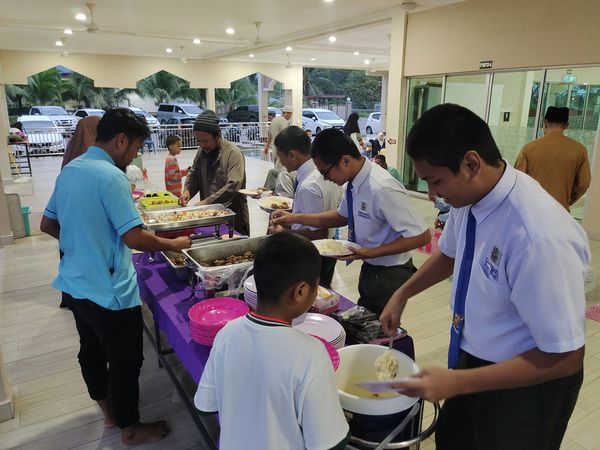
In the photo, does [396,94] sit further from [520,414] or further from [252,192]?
[520,414]

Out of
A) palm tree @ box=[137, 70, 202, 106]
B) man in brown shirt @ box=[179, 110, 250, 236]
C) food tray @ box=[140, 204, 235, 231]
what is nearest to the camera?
food tray @ box=[140, 204, 235, 231]

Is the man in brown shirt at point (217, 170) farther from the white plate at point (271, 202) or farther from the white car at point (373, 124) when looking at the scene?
the white car at point (373, 124)

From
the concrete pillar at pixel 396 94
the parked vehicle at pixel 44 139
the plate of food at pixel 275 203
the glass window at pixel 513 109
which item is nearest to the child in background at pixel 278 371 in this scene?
the plate of food at pixel 275 203

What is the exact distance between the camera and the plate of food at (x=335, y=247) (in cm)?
188

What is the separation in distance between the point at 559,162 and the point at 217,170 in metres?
→ 2.94

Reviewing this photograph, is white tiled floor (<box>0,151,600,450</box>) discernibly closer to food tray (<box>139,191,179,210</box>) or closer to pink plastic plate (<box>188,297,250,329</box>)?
pink plastic plate (<box>188,297,250,329</box>)

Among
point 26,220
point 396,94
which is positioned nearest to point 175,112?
point 396,94

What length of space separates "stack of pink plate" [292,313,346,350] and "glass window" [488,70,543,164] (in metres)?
5.69

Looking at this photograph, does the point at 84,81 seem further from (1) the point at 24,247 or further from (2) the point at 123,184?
(2) the point at 123,184

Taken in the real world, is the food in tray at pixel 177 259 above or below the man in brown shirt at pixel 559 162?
below

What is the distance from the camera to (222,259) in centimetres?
212

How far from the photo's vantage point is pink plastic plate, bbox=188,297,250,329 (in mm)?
1558

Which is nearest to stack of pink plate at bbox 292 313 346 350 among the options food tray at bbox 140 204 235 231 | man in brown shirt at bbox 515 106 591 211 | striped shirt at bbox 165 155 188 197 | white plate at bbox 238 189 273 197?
food tray at bbox 140 204 235 231

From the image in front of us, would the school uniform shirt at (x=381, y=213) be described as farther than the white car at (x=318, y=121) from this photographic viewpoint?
No
